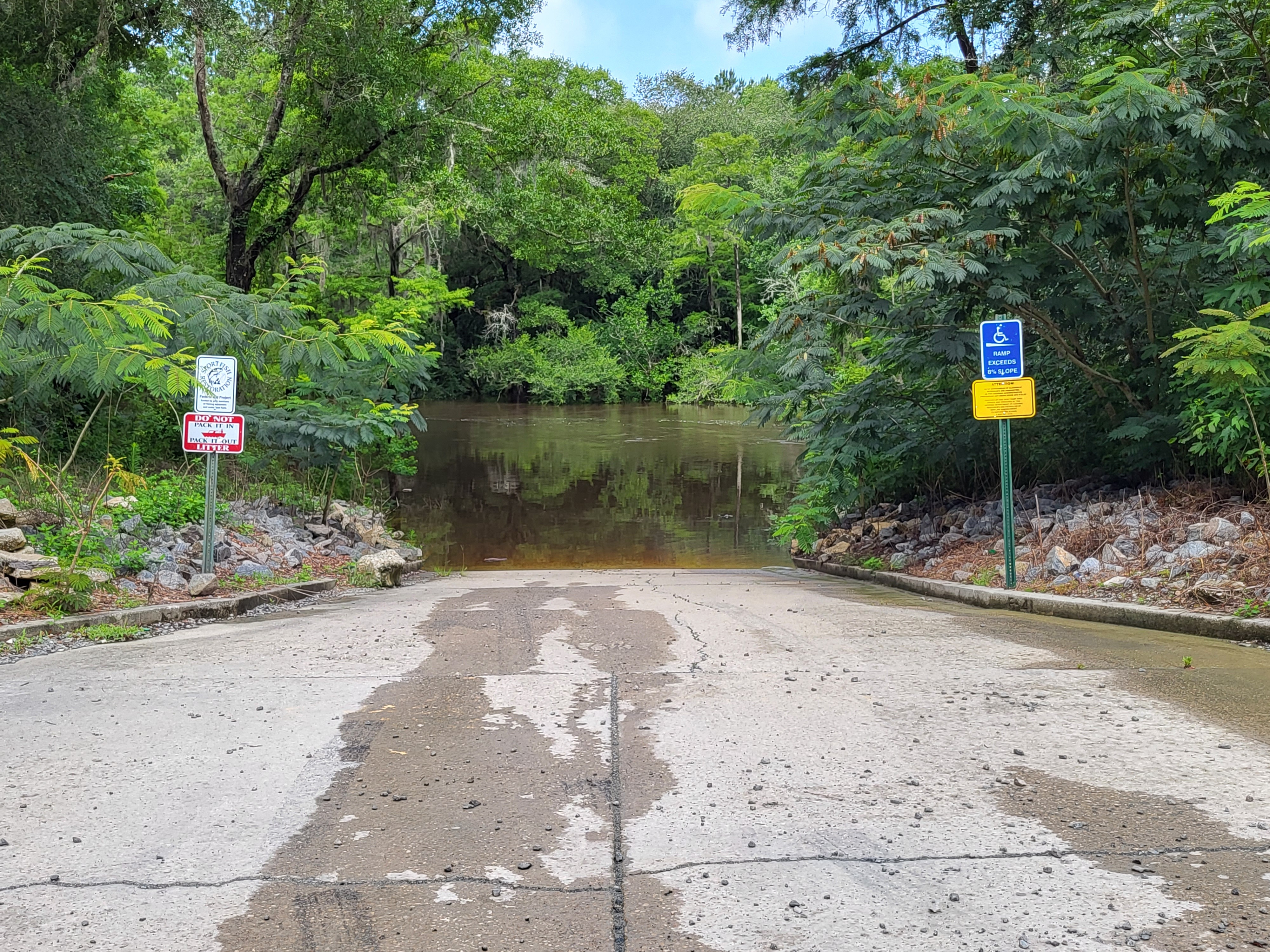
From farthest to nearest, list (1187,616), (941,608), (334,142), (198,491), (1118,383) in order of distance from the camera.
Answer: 1. (334,142)
2. (198,491)
3. (1118,383)
4. (941,608)
5. (1187,616)

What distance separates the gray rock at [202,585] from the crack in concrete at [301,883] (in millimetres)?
7186

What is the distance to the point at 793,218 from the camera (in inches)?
521

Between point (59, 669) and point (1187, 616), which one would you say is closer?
point (59, 669)

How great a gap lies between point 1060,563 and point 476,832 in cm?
841

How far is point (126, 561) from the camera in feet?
34.4

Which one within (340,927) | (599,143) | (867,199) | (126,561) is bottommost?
(340,927)

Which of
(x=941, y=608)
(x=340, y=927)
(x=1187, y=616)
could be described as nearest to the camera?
(x=340, y=927)

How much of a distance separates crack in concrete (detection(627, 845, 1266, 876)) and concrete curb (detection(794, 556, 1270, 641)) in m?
4.61

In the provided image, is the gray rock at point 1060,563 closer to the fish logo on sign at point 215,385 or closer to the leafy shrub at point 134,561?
the fish logo on sign at point 215,385

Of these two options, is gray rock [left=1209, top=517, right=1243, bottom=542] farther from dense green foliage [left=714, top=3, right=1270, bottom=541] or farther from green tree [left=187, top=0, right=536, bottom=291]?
green tree [left=187, top=0, right=536, bottom=291]

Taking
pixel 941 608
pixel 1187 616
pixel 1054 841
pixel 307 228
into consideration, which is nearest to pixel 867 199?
pixel 941 608

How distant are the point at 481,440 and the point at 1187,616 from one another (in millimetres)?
34470

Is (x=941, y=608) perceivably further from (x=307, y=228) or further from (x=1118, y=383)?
(x=307, y=228)

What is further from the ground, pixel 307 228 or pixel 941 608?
pixel 307 228
